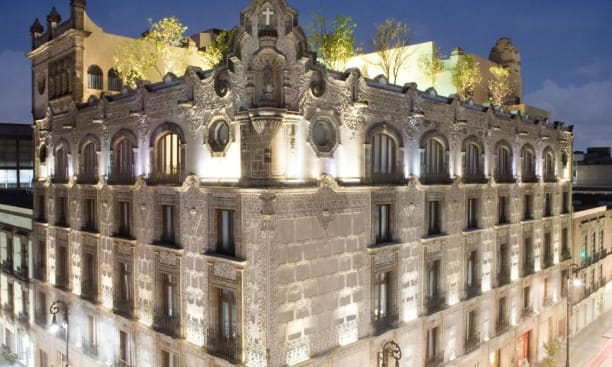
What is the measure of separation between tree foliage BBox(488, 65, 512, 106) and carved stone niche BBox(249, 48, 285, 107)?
105 feet

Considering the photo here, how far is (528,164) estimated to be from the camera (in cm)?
3475

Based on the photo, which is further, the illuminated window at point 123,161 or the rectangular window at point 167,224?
the illuminated window at point 123,161

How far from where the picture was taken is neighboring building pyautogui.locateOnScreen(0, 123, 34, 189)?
65.8 m

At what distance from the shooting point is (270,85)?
1811 cm

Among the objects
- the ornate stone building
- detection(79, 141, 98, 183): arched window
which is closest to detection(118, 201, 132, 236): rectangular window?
the ornate stone building

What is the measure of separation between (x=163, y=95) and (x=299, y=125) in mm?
7141

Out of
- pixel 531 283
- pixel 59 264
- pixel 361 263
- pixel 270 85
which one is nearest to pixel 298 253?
pixel 361 263

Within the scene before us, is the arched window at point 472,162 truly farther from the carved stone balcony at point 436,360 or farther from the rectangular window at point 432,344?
the carved stone balcony at point 436,360

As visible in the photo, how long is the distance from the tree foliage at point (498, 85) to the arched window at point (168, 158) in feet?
105

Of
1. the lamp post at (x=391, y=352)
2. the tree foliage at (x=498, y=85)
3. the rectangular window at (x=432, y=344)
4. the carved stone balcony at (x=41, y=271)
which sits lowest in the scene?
the rectangular window at (x=432, y=344)

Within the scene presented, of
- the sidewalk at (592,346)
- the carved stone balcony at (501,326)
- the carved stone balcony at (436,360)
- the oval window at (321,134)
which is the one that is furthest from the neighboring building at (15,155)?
the sidewalk at (592,346)

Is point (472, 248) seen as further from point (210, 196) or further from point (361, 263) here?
point (210, 196)

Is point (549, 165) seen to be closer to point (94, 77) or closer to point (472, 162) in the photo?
point (472, 162)

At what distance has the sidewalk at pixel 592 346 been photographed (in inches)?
1518
